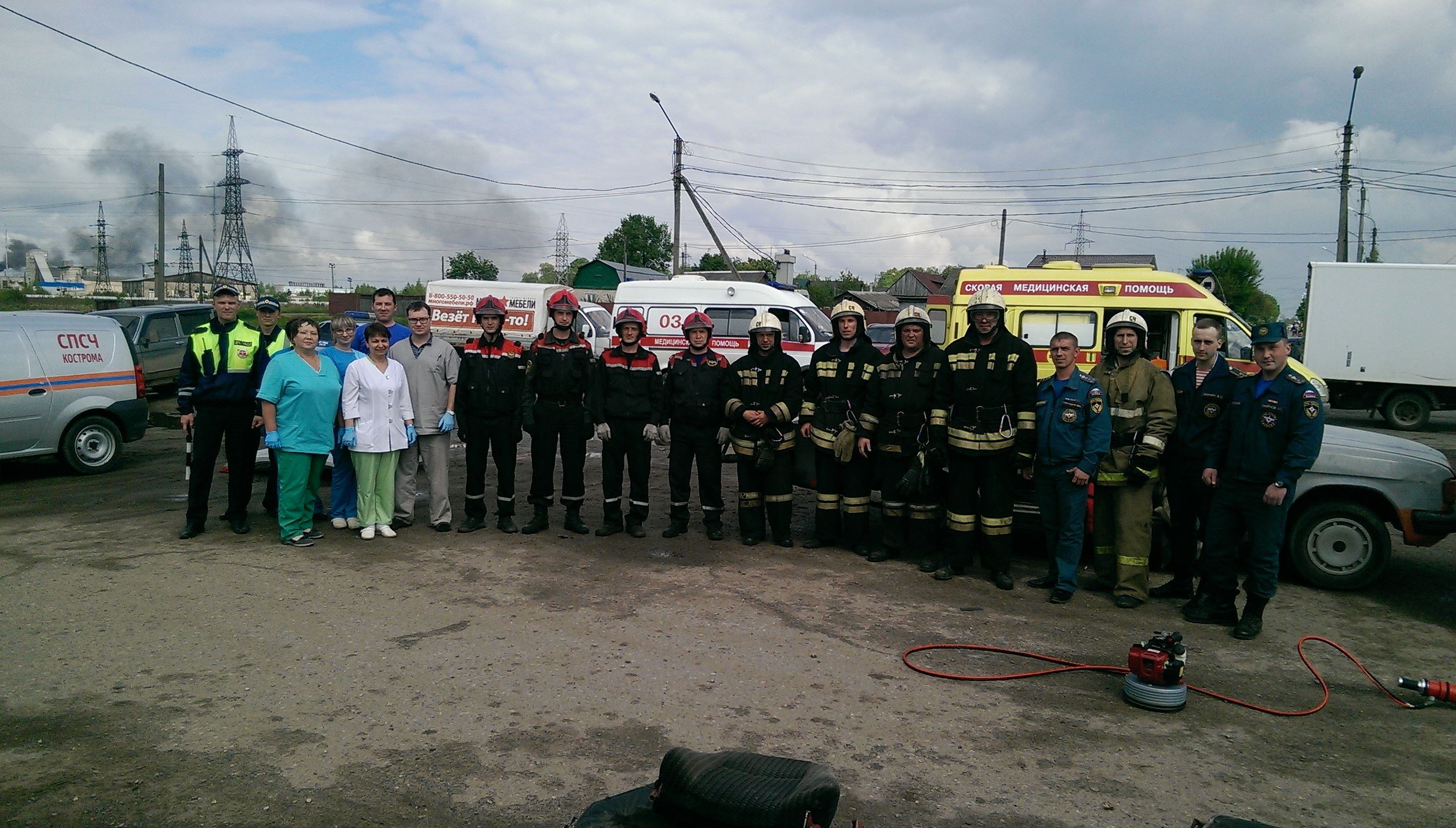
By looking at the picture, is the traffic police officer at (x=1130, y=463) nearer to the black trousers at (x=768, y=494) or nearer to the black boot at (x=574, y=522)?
the black trousers at (x=768, y=494)

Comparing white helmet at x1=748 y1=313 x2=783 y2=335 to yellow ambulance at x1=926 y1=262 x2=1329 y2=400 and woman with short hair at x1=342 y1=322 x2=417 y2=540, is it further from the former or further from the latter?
yellow ambulance at x1=926 y1=262 x2=1329 y2=400

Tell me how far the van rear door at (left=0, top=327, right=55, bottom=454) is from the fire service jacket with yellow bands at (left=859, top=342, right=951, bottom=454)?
9706 mm

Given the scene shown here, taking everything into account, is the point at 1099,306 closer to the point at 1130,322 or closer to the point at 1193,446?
the point at 1130,322

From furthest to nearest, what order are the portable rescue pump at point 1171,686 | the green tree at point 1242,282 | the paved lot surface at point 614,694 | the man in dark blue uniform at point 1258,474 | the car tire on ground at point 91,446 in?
the green tree at point 1242,282 < the car tire on ground at point 91,446 < the man in dark blue uniform at point 1258,474 < the portable rescue pump at point 1171,686 < the paved lot surface at point 614,694

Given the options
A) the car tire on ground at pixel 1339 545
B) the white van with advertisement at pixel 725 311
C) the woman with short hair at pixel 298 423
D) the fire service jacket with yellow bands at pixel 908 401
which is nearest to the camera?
the car tire on ground at pixel 1339 545

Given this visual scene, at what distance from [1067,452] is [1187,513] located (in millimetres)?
1150

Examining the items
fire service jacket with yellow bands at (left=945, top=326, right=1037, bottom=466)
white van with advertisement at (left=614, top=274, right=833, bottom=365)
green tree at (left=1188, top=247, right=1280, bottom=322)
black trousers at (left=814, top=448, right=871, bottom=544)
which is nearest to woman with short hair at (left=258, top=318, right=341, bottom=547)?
black trousers at (left=814, top=448, right=871, bottom=544)

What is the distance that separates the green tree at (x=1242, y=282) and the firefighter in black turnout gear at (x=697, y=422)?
4921 cm

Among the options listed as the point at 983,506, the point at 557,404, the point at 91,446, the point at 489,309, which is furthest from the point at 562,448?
the point at 91,446

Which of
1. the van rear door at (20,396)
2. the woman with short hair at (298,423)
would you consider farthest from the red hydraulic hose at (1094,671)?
the van rear door at (20,396)

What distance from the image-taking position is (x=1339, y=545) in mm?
6551

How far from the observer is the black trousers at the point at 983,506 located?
21.4ft

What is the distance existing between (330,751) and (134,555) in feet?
14.1

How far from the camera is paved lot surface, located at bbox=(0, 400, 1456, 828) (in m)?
3.51
